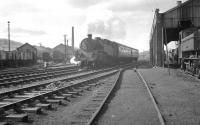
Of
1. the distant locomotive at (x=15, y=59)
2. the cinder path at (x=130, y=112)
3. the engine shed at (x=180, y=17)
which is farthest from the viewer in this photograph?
the distant locomotive at (x=15, y=59)

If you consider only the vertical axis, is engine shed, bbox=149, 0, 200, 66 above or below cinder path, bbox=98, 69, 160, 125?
above

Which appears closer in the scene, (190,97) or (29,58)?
(190,97)

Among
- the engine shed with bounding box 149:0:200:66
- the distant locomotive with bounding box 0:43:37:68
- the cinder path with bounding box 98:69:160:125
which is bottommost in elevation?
the cinder path with bounding box 98:69:160:125

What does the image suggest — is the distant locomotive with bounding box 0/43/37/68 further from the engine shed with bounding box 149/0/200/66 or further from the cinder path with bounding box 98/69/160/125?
the cinder path with bounding box 98/69/160/125

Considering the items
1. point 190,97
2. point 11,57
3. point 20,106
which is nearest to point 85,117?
point 20,106

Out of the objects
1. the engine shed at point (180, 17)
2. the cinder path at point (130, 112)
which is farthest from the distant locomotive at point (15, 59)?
the cinder path at point (130, 112)

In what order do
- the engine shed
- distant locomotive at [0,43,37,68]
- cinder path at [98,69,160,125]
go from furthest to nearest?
1. distant locomotive at [0,43,37,68]
2. the engine shed
3. cinder path at [98,69,160,125]

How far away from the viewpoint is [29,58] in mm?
47438

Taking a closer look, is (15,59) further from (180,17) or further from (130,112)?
(130,112)

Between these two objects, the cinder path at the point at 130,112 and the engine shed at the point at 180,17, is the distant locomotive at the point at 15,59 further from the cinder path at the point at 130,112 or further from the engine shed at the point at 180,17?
the cinder path at the point at 130,112

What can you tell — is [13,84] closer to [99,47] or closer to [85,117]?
[85,117]

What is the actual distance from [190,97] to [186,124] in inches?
175

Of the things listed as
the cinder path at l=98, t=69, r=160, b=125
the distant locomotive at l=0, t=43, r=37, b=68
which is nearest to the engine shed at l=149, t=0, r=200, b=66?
the distant locomotive at l=0, t=43, r=37, b=68

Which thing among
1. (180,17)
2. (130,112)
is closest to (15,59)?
(180,17)
